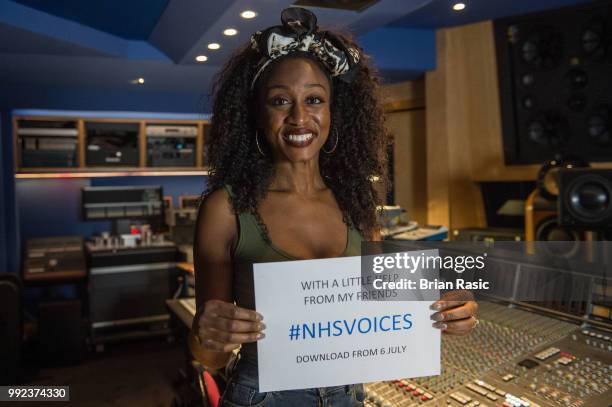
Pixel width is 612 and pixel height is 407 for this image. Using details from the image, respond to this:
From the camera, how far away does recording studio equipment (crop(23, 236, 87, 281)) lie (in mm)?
4707

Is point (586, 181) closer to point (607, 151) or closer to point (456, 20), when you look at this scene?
point (607, 151)

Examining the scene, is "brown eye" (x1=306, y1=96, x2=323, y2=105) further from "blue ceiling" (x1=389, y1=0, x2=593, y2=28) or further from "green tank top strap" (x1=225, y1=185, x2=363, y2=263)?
"blue ceiling" (x1=389, y1=0, x2=593, y2=28)

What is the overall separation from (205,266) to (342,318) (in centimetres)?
31

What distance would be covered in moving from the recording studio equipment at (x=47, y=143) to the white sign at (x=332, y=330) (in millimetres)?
4568

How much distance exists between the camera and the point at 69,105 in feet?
16.5

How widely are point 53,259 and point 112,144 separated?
1210 millimetres

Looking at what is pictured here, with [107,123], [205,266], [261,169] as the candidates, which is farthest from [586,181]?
[107,123]

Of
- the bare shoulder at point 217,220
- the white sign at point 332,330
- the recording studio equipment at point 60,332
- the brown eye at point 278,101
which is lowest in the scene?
the recording studio equipment at point 60,332

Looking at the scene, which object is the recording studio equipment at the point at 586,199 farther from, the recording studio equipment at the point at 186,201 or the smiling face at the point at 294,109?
the recording studio equipment at the point at 186,201

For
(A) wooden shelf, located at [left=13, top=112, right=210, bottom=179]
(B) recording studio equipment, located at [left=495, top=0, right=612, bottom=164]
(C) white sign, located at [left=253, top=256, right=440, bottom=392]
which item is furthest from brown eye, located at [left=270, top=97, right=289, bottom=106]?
(A) wooden shelf, located at [left=13, top=112, right=210, bottom=179]

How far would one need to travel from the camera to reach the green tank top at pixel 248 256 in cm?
110

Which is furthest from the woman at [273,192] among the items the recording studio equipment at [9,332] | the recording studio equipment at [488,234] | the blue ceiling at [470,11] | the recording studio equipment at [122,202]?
the recording studio equipment at [122,202]

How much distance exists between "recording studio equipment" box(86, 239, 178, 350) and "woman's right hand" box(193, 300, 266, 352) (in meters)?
4.09

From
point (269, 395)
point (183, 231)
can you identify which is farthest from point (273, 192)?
point (183, 231)
